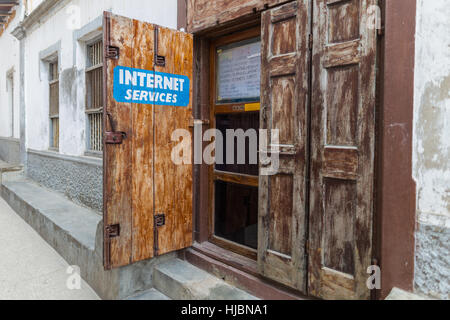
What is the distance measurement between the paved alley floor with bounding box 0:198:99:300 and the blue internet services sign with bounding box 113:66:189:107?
213 centimetres

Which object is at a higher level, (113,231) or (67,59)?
(67,59)

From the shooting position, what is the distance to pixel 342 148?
2.16 meters

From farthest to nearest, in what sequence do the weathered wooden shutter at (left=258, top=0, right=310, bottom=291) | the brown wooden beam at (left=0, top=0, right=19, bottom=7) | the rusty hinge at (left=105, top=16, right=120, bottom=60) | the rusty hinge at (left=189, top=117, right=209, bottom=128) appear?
the brown wooden beam at (left=0, top=0, right=19, bottom=7) < the rusty hinge at (left=189, top=117, right=209, bottom=128) < the rusty hinge at (left=105, top=16, right=120, bottom=60) < the weathered wooden shutter at (left=258, top=0, right=310, bottom=291)

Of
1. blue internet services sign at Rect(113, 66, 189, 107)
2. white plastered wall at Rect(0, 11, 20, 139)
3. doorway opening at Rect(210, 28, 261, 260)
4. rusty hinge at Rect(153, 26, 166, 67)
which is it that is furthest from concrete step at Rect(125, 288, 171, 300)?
white plastered wall at Rect(0, 11, 20, 139)

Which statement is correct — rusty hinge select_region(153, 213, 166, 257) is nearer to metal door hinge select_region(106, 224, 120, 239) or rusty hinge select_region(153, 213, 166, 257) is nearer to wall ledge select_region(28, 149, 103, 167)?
metal door hinge select_region(106, 224, 120, 239)

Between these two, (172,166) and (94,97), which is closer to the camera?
(172,166)

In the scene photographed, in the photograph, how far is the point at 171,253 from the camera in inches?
136

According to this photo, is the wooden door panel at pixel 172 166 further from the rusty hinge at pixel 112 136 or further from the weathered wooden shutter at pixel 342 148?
the weathered wooden shutter at pixel 342 148

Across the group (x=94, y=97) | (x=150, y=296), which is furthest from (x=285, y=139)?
(x=94, y=97)

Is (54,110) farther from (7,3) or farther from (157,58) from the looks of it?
(157,58)

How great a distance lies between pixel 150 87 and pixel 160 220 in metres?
1.23

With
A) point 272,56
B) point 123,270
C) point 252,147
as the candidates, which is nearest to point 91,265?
point 123,270

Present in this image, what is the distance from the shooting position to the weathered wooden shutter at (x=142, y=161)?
2.77 meters

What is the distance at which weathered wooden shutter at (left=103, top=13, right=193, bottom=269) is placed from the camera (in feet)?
9.07
